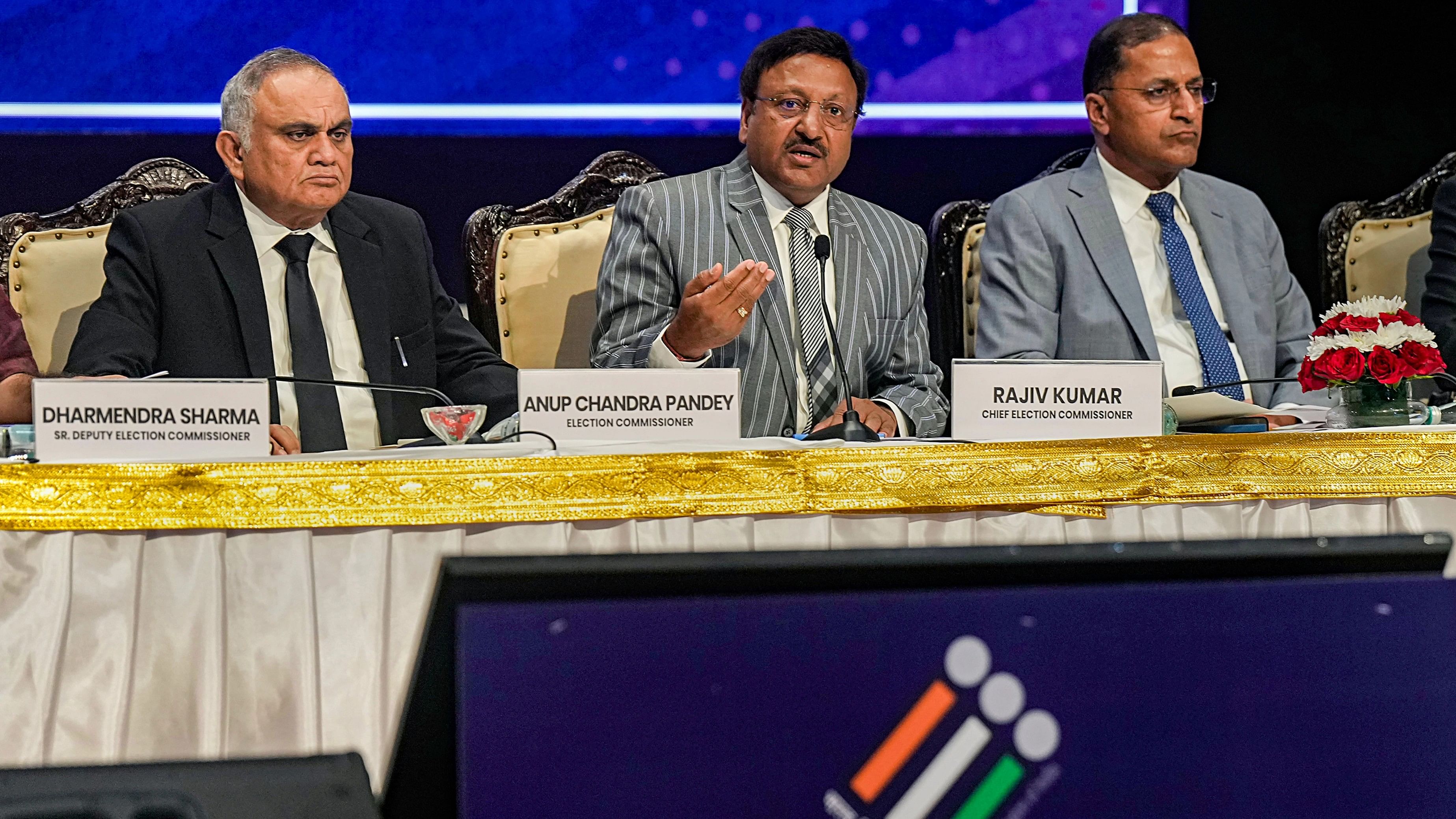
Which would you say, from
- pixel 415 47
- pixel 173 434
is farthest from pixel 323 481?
pixel 415 47

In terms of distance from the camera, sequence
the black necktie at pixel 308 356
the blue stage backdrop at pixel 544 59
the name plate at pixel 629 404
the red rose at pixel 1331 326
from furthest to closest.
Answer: the blue stage backdrop at pixel 544 59, the black necktie at pixel 308 356, the red rose at pixel 1331 326, the name plate at pixel 629 404

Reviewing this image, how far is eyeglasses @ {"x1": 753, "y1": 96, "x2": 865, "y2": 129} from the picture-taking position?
7.25 feet

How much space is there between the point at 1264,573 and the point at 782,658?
197 millimetres

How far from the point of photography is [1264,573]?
19.9 inches

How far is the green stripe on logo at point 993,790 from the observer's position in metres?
Result: 0.51

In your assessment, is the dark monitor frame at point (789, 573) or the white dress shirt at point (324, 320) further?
the white dress shirt at point (324, 320)

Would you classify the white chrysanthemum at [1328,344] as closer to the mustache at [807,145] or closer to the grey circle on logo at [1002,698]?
the mustache at [807,145]

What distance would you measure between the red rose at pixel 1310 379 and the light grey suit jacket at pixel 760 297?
21.0 inches

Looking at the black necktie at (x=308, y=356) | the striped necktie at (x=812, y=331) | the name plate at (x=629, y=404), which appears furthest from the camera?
the striped necktie at (x=812, y=331)

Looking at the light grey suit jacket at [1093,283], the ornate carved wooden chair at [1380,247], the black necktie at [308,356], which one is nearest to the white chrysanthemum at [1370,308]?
the light grey suit jacket at [1093,283]

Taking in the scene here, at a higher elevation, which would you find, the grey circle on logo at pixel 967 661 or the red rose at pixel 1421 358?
the red rose at pixel 1421 358

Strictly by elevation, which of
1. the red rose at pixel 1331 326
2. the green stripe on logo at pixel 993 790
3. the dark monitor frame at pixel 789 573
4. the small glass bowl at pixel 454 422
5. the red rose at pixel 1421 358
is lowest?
the green stripe on logo at pixel 993 790

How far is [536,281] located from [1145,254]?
45.4 inches

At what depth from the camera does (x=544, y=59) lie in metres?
3.07
